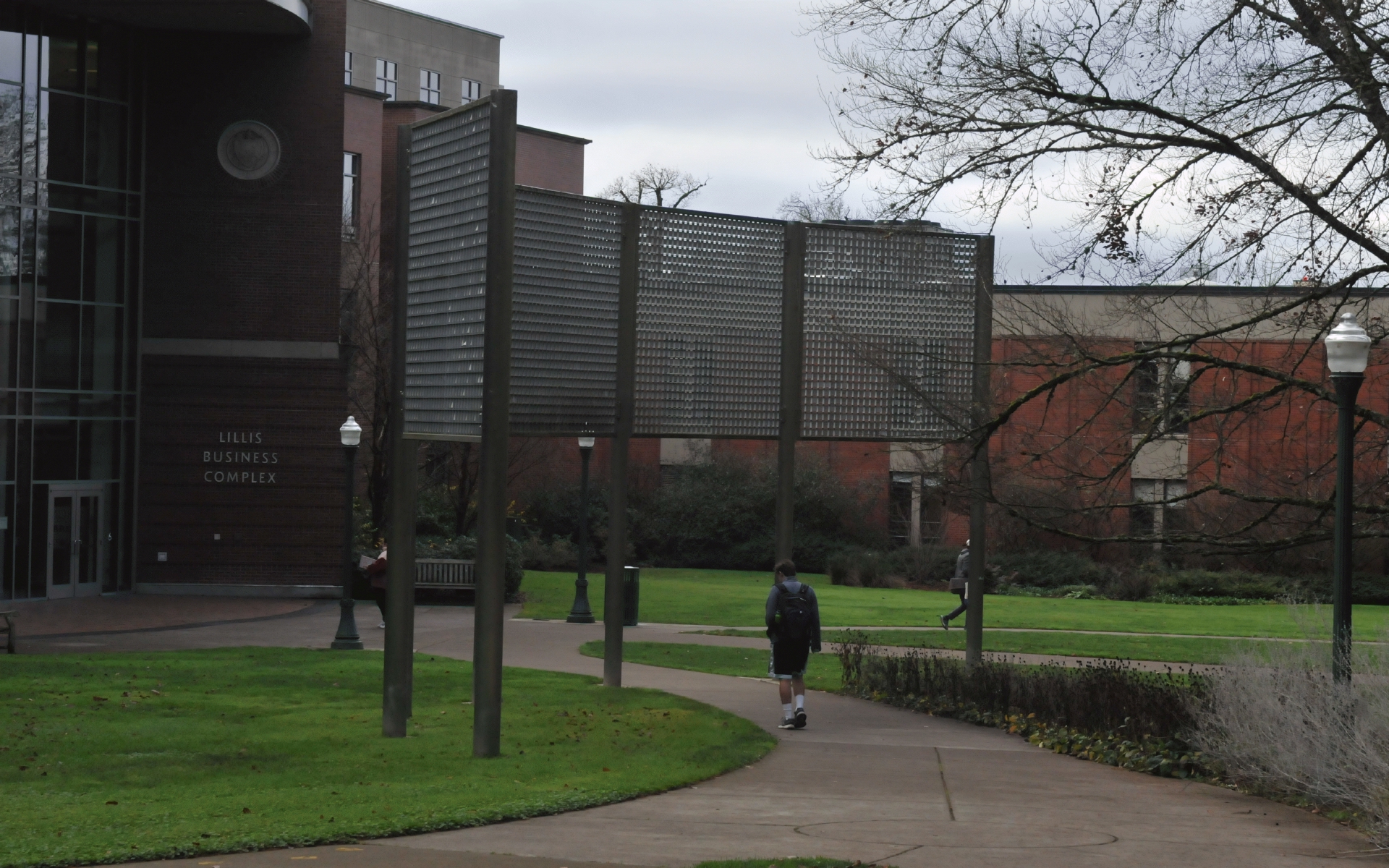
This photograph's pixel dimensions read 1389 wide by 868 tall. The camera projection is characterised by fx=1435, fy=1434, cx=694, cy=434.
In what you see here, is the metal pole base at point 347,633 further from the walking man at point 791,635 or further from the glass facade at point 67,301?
the glass facade at point 67,301

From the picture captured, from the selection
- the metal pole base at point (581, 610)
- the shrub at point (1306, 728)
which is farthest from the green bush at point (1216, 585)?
the shrub at point (1306, 728)

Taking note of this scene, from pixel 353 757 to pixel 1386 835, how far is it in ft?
24.5

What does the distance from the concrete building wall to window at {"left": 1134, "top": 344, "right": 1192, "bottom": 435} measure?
60.1 m

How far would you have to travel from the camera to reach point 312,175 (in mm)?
34125

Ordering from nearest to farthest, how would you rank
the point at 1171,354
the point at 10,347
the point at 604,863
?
1. the point at 604,863
2. the point at 1171,354
3. the point at 10,347

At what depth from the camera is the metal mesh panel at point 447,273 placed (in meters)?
11.9

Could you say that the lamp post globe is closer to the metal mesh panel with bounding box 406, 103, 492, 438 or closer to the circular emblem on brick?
the metal mesh panel with bounding box 406, 103, 492, 438

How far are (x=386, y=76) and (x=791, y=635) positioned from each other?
64111 millimetres

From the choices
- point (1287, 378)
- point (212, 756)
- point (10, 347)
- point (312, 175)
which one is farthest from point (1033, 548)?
point (212, 756)

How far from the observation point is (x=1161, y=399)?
14062mm

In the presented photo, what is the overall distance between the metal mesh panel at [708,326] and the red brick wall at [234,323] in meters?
19.8

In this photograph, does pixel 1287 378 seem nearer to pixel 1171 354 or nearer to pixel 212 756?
pixel 1171 354

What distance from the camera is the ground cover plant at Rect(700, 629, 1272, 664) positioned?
23.0 meters

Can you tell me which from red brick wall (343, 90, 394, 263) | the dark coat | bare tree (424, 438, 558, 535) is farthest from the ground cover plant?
red brick wall (343, 90, 394, 263)
